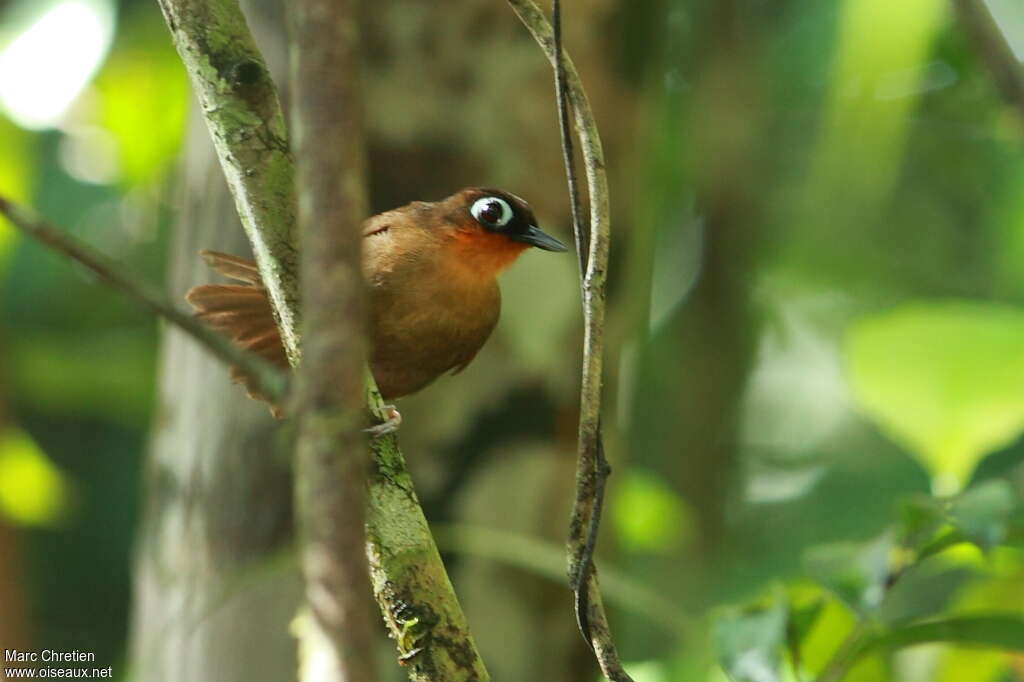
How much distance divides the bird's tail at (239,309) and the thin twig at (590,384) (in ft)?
4.34

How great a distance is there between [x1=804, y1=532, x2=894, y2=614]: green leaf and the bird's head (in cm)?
106

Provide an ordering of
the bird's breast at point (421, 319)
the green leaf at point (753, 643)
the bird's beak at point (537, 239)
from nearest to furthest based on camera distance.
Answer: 1. the green leaf at point (753, 643)
2. the bird's breast at point (421, 319)
3. the bird's beak at point (537, 239)

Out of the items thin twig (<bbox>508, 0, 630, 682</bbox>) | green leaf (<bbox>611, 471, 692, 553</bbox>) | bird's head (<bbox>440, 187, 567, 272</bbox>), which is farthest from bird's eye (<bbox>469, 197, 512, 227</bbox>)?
green leaf (<bbox>611, 471, 692, 553</bbox>)

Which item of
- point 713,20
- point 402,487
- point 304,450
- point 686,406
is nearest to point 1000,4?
point 713,20

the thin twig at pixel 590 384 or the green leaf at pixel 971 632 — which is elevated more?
the thin twig at pixel 590 384

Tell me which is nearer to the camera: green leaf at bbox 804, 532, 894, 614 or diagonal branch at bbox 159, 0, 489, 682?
diagonal branch at bbox 159, 0, 489, 682

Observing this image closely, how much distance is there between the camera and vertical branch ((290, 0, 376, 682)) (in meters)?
0.94

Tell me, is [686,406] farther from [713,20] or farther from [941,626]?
[941,626]

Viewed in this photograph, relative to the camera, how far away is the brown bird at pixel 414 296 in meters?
2.79

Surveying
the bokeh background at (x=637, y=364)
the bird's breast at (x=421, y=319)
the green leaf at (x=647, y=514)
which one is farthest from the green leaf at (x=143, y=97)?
the bird's breast at (x=421, y=319)

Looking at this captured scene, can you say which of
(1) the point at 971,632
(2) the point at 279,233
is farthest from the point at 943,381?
(2) the point at 279,233

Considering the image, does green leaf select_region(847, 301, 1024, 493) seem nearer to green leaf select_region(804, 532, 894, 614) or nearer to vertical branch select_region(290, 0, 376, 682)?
green leaf select_region(804, 532, 894, 614)

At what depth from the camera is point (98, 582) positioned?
255 inches

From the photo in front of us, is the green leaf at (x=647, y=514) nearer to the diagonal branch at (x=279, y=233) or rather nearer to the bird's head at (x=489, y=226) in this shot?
the bird's head at (x=489, y=226)
